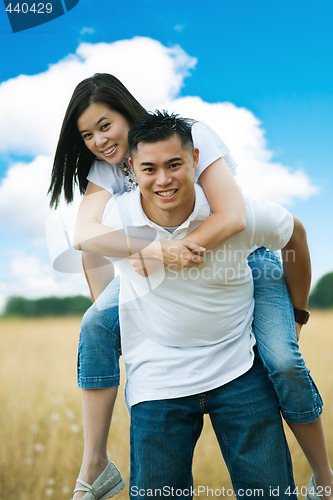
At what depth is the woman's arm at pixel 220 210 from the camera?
6.67 ft

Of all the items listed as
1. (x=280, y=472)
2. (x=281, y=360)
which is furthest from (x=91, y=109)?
(x=280, y=472)

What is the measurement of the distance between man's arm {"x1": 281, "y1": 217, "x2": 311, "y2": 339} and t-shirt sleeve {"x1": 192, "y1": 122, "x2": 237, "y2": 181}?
0.44 m

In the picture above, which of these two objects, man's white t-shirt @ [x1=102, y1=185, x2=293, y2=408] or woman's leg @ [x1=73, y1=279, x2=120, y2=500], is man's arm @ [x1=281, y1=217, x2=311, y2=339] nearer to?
man's white t-shirt @ [x1=102, y1=185, x2=293, y2=408]

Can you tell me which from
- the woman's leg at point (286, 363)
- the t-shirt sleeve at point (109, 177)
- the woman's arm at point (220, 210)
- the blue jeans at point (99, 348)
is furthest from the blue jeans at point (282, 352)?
the t-shirt sleeve at point (109, 177)

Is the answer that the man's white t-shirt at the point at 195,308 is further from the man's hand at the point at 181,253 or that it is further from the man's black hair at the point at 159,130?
the man's black hair at the point at 159,130

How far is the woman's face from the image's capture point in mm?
2461

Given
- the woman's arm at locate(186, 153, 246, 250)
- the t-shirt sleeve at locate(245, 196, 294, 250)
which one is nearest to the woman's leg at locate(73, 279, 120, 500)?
the woman's arm at locate(186, 153, 246, 250)

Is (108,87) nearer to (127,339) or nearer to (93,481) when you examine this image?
(127,339)

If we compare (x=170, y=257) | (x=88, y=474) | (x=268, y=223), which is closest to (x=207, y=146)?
(x=268, y=223)

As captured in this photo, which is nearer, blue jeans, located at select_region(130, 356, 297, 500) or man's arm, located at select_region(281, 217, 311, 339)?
blue jeans, located at select_region(130, 356, 297, 500)

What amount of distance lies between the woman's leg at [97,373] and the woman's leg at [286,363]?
2.31 ft

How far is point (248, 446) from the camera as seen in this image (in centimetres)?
215

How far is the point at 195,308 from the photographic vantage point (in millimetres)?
2121

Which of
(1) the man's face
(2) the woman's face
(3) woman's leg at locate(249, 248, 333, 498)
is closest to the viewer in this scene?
(1) the man's face
